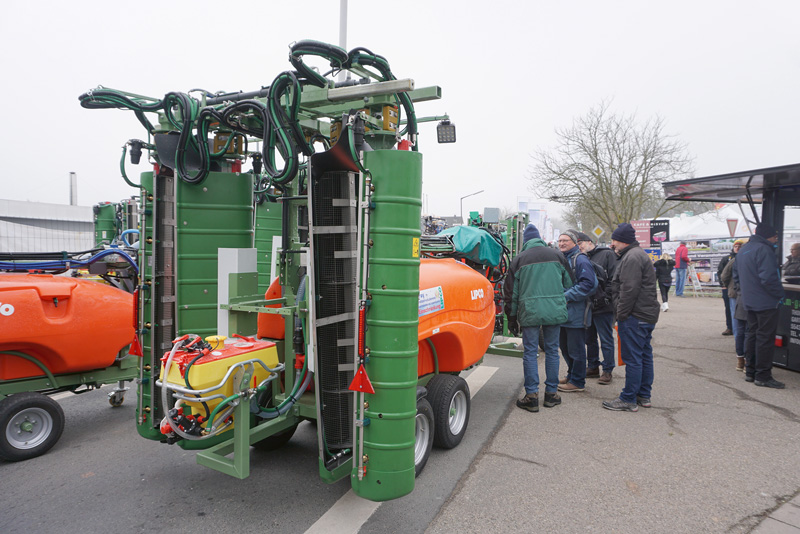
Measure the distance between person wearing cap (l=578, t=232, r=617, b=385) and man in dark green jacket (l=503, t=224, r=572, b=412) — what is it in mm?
1194

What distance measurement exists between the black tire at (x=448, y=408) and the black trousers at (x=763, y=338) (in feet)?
14.8

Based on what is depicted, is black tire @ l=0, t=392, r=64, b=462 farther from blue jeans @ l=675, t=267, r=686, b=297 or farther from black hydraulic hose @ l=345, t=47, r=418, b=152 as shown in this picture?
blue jeans @ l=675, t=267, r=686, b=297

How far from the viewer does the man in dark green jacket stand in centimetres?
544

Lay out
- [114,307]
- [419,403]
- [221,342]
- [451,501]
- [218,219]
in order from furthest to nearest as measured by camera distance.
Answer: [114,307] < [218,219] < [419,403] < [451,501] < [221,342]

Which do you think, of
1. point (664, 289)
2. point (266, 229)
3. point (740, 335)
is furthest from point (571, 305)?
point (664, 289)

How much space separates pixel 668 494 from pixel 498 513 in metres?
1.36

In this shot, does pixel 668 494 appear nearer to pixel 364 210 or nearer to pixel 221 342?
pixel 364 210

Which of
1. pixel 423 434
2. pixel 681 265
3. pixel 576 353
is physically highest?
pixel 681 265

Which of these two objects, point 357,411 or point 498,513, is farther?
point 498,513

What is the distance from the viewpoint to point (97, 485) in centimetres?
387

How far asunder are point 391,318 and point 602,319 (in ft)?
15.0

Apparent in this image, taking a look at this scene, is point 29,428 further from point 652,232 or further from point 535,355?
point 652,232

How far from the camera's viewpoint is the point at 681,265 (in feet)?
62.6

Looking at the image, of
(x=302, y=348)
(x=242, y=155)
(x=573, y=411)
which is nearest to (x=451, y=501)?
(x=302, y=348)
